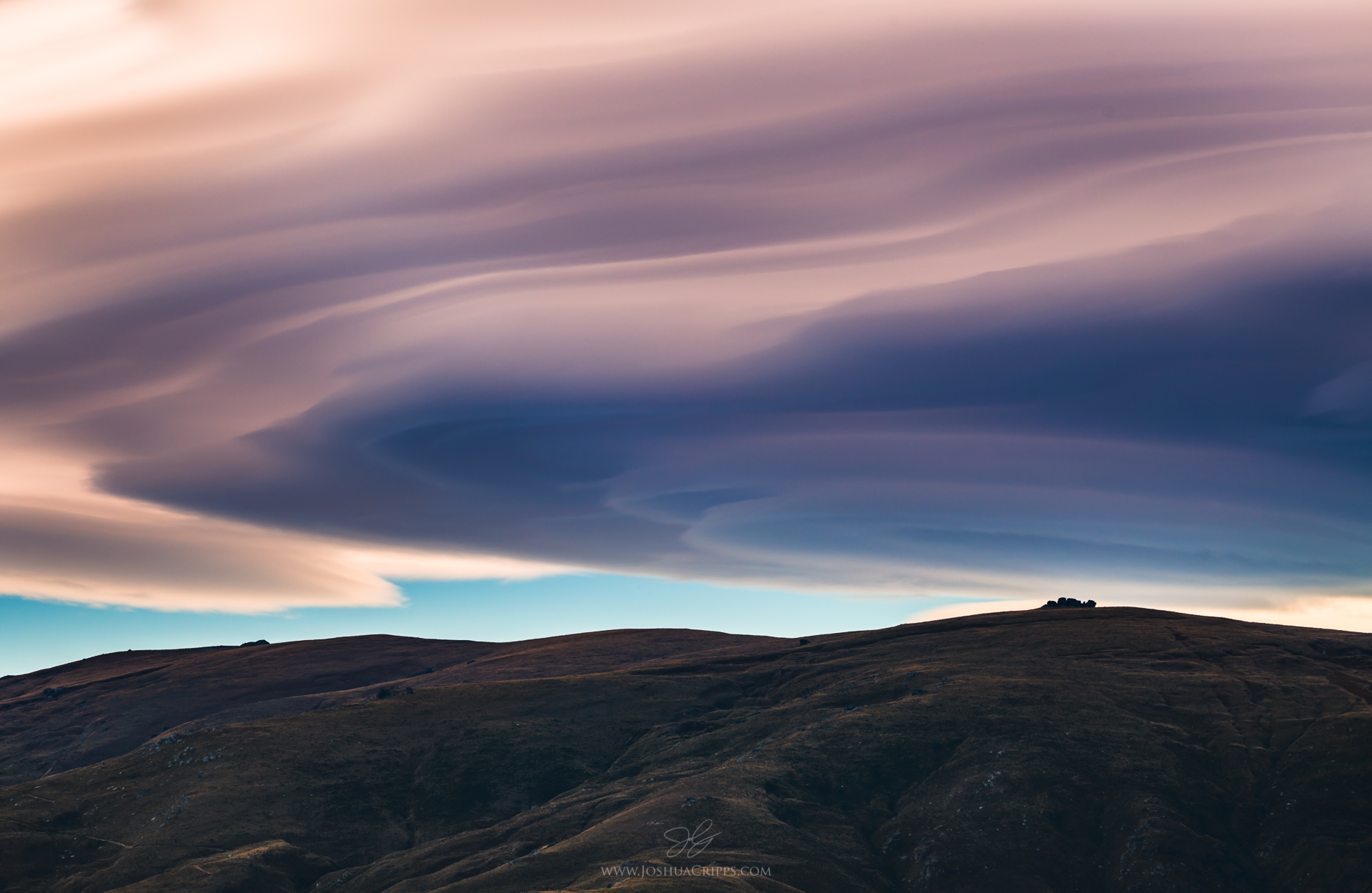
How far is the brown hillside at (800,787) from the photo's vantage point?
96312mm

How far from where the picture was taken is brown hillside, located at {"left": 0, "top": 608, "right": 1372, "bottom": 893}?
96312mm

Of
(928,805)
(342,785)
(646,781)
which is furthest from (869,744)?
(342,785)

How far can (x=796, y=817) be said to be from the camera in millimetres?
109625

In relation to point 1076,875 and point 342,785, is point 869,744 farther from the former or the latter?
point 342,785

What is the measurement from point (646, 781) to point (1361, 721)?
8296 cm
